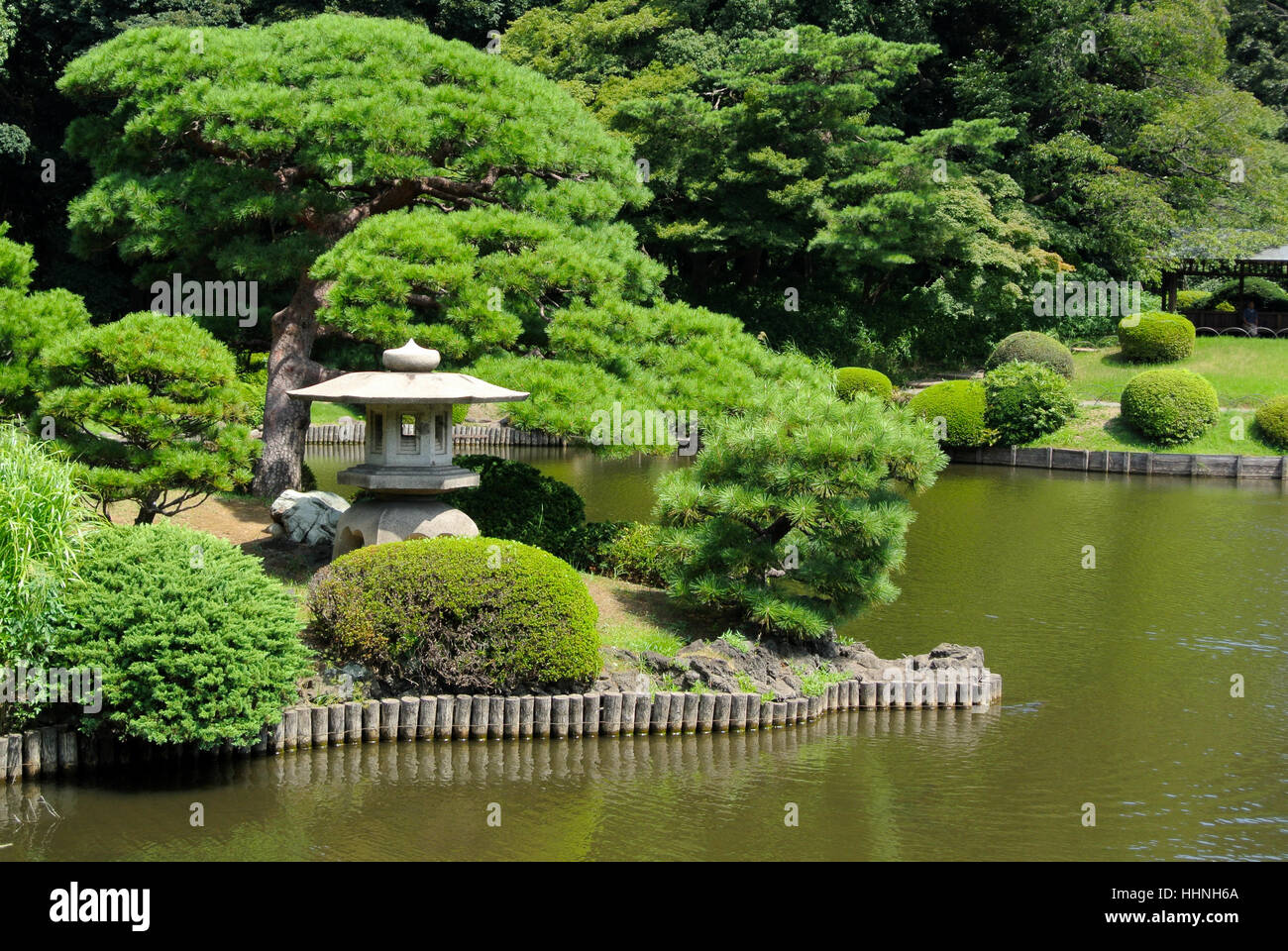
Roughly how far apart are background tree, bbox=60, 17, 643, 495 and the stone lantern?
11.4 feet

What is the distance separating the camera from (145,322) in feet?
43.7

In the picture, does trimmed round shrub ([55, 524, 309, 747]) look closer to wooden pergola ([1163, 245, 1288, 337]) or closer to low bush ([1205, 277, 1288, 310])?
wooden pergola ([1163, 245, 1288, 337])

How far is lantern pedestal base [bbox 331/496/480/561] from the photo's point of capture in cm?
1230

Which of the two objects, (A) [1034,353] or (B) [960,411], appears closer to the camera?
(B) [960,411]

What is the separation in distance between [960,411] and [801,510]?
59.2 ft

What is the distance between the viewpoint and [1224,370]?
31.2 m

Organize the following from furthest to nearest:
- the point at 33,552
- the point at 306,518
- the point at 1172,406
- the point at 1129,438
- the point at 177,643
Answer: the point at 1129,438 < the point at 1172,406 < the point at 306,518 < the point at 33,552 < the point at 177,643

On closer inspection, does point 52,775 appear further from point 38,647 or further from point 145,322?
point 145,322

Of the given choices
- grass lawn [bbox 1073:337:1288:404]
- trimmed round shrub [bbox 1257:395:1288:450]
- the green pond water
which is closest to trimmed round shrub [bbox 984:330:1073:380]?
grass lawn [bbox 1073:337:1288:404]

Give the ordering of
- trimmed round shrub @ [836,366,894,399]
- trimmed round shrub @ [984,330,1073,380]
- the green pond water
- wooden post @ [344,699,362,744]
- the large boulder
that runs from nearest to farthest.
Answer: the green pond water < wooden post @ [344,699,362,744] < the large boulder < trimmed round shrub @ [984,330,1073,380] < trimmed round shrub @ [836,366,894,399]

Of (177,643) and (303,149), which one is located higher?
(303,149)

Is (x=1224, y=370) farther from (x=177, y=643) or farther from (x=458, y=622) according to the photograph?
(x=177, y=643)

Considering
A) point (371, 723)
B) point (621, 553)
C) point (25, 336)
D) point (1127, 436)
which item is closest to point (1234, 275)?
point (1127, 436)

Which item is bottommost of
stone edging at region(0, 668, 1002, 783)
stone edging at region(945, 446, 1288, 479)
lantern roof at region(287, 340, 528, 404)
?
stone edging at region(0, 668, 1002, 783)
